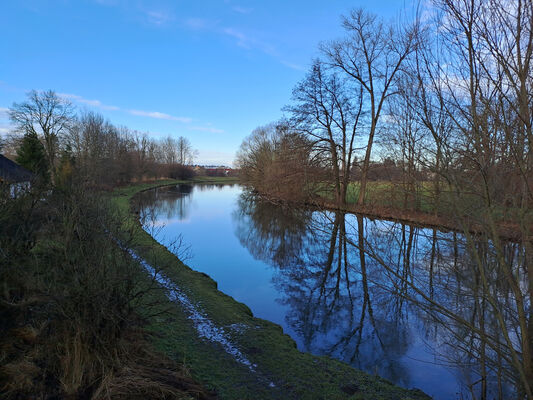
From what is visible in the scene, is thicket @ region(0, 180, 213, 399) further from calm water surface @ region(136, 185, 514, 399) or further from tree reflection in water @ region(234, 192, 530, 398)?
tree reflection in water @ region(234, 192, 530, 398)

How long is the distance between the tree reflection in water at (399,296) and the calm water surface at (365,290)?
0.02 m

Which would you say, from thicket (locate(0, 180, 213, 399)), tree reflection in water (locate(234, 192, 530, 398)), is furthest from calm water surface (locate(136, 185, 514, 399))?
thicket (locate(0, 180, 213, 399))

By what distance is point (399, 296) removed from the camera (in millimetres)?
2939

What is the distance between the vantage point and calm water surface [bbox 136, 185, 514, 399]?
319 centimetres

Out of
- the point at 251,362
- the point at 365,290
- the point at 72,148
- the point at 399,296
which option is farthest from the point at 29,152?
the point at 399,296

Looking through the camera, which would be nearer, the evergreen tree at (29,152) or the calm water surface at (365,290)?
the calm water surface at (365,290)

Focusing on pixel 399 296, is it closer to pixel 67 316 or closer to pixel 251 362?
Answer: pixel 251 362

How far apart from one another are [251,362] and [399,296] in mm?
3254

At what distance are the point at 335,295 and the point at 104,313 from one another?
23.3 ft

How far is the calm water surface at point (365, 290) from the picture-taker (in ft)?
10.5

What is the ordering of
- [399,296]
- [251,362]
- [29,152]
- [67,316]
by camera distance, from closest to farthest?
[399,296] < [67,316] < [251,362] < [29,152]

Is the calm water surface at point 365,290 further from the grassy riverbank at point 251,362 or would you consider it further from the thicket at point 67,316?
the thicket at point 67,316

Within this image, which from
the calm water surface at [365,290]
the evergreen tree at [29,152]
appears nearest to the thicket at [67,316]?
the calm water surface at [365,290]

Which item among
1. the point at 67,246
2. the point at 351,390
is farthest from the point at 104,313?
the point at 351,390
